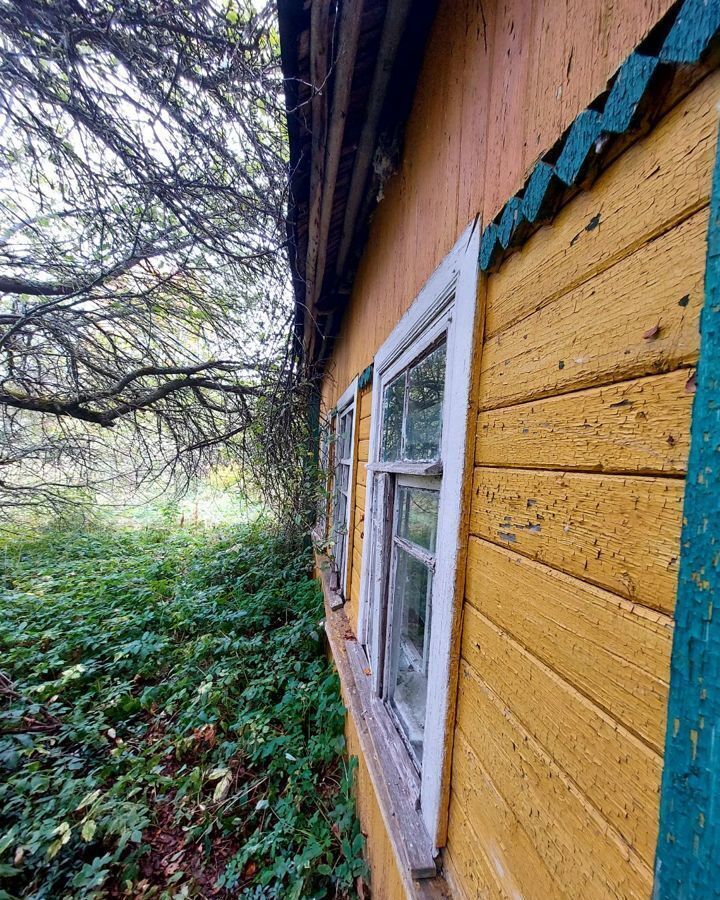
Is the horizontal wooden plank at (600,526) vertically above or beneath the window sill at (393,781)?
above

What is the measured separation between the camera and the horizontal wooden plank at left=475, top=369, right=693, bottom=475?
1.48ft

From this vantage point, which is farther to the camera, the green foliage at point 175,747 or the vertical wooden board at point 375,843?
the green foliage at point 175,747

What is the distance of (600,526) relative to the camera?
1.81 ft

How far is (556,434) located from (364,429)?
1.77 m

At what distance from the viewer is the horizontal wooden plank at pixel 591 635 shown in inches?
17.6

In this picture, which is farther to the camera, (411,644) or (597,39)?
(411,644)

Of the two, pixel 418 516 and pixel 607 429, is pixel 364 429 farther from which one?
pixel 607 429

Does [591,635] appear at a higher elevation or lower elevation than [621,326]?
lower

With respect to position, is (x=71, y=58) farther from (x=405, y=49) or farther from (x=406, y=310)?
(x=406, y=310)

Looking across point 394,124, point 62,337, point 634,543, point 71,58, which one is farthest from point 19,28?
point 634,543

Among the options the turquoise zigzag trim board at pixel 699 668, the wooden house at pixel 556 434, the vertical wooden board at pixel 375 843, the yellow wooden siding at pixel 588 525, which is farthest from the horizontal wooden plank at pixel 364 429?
the turquoise zigzag trim board at pixel 699 668

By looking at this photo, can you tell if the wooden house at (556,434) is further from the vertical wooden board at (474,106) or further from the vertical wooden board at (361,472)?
the vertical wooden board at (361,472)

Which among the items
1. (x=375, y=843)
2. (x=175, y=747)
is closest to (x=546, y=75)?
(x=375, y=843)

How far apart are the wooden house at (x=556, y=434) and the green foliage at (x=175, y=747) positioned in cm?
89
